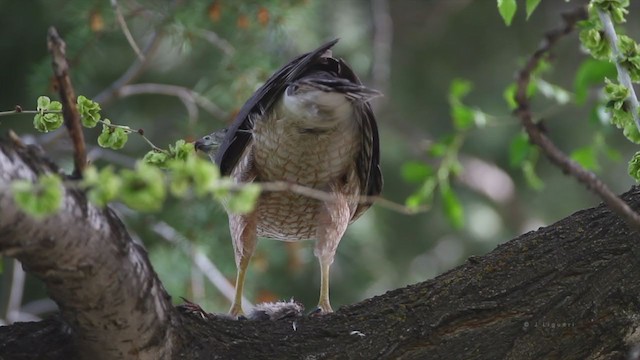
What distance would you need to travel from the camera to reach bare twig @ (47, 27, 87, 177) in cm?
188

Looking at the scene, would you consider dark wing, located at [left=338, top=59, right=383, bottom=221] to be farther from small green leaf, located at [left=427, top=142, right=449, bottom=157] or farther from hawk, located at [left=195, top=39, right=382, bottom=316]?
small green leaf, located at [left=427, top=142, right=449, bottom=157]

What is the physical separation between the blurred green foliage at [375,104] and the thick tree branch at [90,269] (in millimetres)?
1155

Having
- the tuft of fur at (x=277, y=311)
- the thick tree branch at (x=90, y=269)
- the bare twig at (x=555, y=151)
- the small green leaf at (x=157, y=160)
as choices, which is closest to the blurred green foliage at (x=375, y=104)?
the bare twig at (x=555, y=151)

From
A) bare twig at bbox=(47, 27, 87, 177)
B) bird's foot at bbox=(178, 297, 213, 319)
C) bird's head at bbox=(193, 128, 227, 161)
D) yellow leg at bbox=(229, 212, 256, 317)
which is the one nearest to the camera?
bare twig at bbox=(47, 27, 87, 177)

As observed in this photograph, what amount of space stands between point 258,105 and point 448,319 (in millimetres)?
→ 1133

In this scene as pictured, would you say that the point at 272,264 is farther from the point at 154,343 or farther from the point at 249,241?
the point at 154,343

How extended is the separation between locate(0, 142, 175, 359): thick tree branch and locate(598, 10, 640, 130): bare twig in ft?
3.87

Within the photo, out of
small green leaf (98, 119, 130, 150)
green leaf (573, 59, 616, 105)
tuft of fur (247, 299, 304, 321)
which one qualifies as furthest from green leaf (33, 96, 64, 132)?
green leaf (573, 59, 616, 105)

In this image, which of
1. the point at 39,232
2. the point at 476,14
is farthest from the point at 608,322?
the point at 476,14

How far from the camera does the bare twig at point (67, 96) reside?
1.88 meters

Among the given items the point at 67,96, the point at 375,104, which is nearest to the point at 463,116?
the point at 67,96

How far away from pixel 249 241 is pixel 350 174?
0.46 metres

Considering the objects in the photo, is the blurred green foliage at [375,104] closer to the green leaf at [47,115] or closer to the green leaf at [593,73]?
the green leaf at [593,73]

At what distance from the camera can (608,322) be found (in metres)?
2.59
